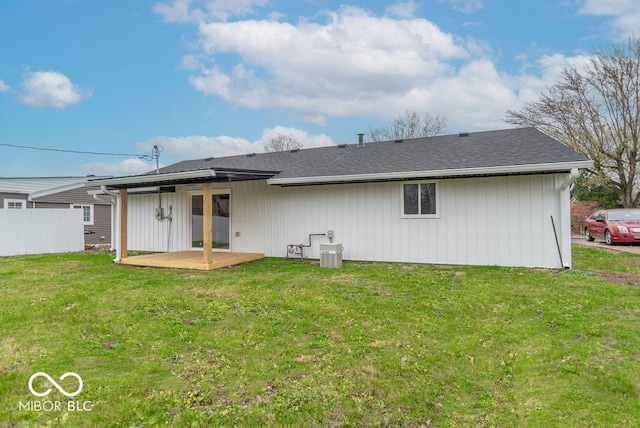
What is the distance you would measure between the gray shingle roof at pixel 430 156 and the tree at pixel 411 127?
16.0m

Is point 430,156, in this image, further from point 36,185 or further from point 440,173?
point 36,185

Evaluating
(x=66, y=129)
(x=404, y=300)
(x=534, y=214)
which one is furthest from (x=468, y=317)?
(x=66, y=129)

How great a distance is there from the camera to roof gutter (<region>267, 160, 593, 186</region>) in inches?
274

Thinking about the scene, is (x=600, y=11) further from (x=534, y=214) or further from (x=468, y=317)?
(x=468, y=317)

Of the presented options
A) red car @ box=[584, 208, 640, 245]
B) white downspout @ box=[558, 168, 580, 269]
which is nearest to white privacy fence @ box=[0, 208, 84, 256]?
white downspout @ box=[558, 168, 580, 269]

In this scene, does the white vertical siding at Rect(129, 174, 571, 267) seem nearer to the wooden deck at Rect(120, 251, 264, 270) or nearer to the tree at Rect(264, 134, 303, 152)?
the wooden deck at Rect(120, 251, 264, 270)

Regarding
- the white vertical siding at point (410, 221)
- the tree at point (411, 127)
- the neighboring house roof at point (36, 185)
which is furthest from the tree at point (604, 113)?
the neighboring house roof at point (36, 185)

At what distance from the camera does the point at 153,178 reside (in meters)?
8.54

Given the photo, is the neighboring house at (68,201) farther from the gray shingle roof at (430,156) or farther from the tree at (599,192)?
the tree at (599,192)

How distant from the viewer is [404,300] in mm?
5316

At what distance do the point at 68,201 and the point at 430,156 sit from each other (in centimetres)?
1697

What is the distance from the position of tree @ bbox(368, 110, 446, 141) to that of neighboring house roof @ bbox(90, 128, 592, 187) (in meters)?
16.0

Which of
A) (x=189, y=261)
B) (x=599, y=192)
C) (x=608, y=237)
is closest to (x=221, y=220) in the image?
(x=189, y=261)

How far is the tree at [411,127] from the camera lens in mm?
26312
